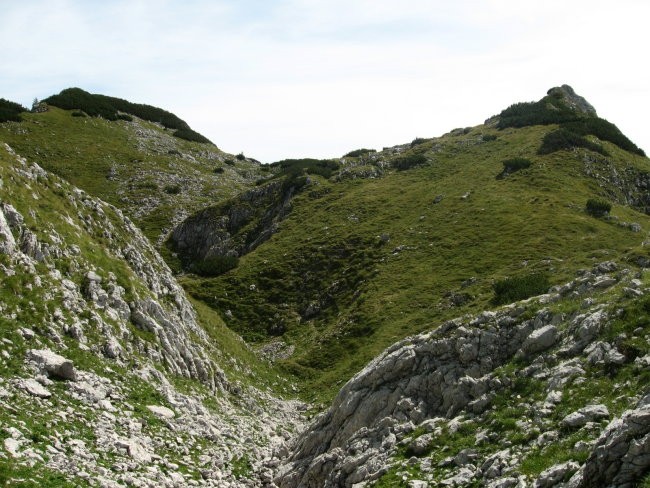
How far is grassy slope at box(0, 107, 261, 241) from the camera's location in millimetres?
95562

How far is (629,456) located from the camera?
12.2 meters

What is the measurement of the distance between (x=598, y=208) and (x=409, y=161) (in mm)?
35561

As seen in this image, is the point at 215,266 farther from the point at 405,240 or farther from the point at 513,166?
the point at 513,166

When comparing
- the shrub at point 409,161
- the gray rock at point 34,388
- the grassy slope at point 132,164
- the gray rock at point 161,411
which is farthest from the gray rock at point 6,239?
the shrub at point 409,161

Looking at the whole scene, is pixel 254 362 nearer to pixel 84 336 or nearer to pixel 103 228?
pixel 103 228

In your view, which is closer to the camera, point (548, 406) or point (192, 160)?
point (548, 406)

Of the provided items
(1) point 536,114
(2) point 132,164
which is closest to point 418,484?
(1) point 536,114

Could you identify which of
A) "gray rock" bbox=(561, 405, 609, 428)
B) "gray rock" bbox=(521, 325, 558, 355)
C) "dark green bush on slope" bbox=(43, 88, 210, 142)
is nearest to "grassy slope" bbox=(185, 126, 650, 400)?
"gray rock" bbox=(521, 325, 558, 355)

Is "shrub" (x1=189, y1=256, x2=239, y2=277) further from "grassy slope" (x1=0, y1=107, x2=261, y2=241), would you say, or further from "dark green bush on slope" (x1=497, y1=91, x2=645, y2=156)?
"dark green bush on slope" (x1=497, y1=91, x2=645, y2=156)

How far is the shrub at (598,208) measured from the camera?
6488 cm

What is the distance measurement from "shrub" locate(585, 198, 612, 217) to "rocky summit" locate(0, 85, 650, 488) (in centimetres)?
31

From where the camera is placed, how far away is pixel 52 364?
72.1 feet

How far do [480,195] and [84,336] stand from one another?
58949 millimetres

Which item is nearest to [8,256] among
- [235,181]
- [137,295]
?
[137,295]
